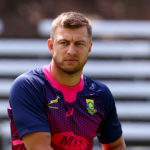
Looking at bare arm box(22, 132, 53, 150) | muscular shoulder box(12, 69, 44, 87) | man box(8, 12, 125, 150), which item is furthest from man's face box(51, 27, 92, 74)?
bare arm box(22, 132, 53, 150)

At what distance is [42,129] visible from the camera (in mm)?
2428

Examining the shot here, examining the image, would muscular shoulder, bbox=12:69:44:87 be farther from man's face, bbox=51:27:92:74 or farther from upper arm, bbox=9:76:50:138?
man's face, bbox=51:27:92:74

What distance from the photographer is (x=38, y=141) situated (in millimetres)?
2410

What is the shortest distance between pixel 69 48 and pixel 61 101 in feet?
1.00

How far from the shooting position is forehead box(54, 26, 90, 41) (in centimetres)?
259

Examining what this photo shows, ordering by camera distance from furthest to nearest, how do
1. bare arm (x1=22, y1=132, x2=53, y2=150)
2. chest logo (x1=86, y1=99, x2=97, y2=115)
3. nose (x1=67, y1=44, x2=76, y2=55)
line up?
chest logo (x1=86, y1=99, x2=97, y2=115)
nose (x1=67, y1=44, x2=76, y2=55)
bare arm (x1=22, y1=132, x2=53, y2=150)

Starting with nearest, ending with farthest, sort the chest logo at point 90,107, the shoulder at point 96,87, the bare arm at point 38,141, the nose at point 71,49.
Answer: the bare arm at point 38,141 < the nose at point 71,49 < the chest logo at point 90,107 < the shoulder at point 96,87

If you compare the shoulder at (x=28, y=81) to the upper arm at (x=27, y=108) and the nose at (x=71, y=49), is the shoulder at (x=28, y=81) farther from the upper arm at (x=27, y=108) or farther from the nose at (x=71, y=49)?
the nose at (x=71, y=49)

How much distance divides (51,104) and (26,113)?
0.54ft

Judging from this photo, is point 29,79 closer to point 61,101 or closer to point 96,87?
point 61,101

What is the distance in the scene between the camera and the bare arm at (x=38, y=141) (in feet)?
7.86

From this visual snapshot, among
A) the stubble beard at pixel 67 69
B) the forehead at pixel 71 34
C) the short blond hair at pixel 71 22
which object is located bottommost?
the stubble beard at pixel 67 69

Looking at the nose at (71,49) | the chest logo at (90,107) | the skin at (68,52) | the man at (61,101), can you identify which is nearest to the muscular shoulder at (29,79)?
the man at (61,101)

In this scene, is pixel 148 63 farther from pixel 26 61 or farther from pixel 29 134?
pixel 29 134
